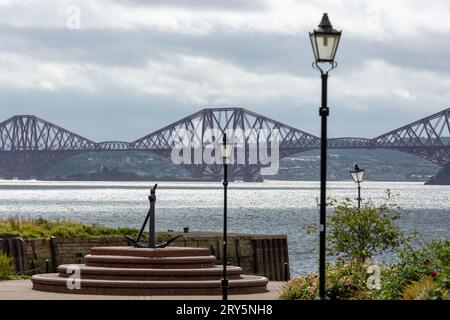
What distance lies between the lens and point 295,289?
21.7 m

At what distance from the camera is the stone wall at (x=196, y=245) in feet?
118

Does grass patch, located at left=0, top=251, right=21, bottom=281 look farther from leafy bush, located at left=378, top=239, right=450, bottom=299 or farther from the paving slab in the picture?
leafy bush, located at left=378, top=239, right=450, bottom=299

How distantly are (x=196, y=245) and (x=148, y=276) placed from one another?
14.5m

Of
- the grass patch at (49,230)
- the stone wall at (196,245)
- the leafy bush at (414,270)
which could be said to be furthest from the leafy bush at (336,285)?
the grass patch at (49,230)

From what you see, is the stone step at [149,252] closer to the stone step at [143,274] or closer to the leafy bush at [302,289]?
the stone step at [143,274]

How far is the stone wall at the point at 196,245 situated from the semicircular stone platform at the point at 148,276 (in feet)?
A: 29.8

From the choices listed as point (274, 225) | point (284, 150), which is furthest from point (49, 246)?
point (284, 150)

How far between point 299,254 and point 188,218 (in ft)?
144

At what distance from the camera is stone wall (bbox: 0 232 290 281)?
118ft

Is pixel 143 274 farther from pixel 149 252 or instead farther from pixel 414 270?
pixel 414 270

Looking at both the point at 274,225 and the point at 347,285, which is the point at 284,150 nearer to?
the point at 274,225

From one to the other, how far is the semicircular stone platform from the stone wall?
29.8 feet

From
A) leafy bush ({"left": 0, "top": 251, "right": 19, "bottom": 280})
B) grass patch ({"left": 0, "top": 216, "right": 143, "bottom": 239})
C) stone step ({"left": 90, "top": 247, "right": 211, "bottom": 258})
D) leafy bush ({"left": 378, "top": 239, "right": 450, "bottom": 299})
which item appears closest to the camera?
leafy bush ({"left": 378, "top": 239, "right": 450, "bottom": 299})

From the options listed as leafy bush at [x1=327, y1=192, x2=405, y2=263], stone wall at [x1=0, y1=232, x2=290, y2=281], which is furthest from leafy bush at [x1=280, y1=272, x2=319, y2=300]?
stone wall at [x1=0, y1=232, x2=290, y2=281]
